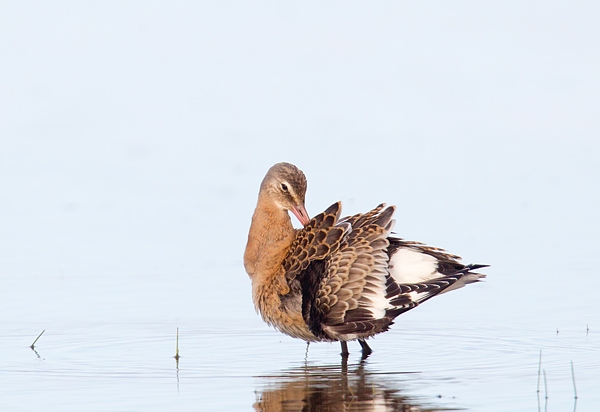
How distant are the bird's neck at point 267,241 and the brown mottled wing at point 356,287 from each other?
458 mm

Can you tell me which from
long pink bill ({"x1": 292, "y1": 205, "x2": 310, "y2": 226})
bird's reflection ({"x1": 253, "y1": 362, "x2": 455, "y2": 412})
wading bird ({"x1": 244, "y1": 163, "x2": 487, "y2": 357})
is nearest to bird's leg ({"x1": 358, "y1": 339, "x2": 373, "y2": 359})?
wading bird ({"x1": 244, "y1": 163, "x2": 487, "y2": 357})

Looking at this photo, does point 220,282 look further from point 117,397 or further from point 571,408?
point 571,408

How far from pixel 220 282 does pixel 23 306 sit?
75.4 inches

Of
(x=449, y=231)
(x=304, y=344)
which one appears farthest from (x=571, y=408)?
(x=449, y=231)

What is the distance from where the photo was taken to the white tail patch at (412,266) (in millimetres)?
8891

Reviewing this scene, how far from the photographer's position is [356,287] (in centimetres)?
869

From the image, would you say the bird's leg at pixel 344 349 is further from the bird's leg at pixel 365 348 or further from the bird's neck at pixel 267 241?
the bird's neck at pixel 267 241

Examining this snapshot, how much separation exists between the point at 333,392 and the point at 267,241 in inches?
73.9

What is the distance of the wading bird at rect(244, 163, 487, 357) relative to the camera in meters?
8.66

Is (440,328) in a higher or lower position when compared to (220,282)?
lower

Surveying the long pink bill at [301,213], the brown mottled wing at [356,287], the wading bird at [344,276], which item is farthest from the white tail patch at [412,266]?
the long pink bill at [301,213]

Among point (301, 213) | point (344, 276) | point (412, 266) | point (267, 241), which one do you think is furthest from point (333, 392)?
point (301, 213)

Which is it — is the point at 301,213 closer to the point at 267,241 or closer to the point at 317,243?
the point at 267,241

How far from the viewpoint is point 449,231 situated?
13.4m
